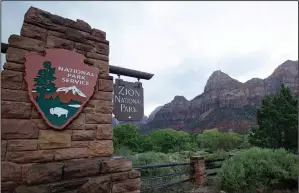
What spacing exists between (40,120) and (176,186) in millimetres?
5470

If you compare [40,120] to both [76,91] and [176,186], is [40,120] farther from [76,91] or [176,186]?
[176,186]

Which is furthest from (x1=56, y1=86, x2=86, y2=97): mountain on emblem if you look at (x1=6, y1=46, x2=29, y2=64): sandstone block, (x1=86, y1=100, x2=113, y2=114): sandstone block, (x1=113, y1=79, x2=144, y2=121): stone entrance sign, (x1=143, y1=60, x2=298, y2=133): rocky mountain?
(x1=143, y1=60, x2=298, y2=133): rocky mountain

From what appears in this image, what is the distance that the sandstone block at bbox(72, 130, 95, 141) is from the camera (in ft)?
9.39

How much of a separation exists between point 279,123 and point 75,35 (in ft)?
60.2

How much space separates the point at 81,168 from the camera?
2.74 meters

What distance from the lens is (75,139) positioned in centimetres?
285

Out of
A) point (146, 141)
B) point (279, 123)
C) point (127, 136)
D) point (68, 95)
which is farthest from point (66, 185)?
point (146, 141)

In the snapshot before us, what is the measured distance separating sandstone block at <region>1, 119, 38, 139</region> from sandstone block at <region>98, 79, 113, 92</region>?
3.22 feet

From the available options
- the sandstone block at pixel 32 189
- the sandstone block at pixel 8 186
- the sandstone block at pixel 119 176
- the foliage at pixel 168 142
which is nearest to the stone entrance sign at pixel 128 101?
the sandstone block at pixel 119 176

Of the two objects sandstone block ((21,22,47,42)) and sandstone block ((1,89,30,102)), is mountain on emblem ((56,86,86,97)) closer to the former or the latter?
sandstone block ((1,89,30,102))

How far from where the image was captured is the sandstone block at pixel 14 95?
7.99 feet

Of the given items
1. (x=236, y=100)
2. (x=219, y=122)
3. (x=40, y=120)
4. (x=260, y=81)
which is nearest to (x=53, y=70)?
(x=40, y=120)

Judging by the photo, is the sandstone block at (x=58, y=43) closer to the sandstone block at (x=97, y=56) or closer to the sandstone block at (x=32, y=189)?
the sandstone block at (x=97, y=56)

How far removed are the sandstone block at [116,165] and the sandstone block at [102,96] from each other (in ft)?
2.74
